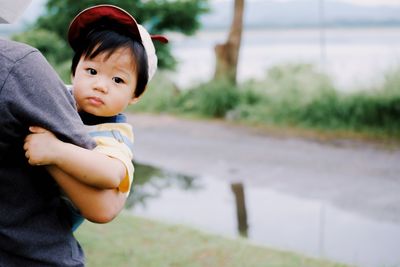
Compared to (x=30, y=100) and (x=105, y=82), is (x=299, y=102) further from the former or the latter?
(x=30, y=100)

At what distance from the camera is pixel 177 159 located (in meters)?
6.99

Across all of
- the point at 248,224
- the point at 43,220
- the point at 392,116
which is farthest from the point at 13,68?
the point at 392,116

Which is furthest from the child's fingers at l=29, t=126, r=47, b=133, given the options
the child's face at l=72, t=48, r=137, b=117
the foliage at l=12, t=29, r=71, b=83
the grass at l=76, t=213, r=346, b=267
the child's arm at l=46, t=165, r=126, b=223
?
the foliage at l=12, t=29, r=71, b=83

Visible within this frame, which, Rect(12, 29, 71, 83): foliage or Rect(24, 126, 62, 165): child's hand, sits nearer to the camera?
Rect(24, 126, 62, 165): child's hand

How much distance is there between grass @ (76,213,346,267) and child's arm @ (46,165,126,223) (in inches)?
87.4

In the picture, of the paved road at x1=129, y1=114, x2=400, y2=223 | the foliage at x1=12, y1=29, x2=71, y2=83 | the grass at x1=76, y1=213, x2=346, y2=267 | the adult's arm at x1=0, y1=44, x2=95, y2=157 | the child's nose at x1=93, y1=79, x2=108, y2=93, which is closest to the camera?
the adult's arm at x1=0, y1=44, x2=95, y2=157

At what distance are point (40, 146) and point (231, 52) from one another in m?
9.90

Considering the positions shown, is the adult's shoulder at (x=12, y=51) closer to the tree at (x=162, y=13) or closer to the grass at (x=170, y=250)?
the grass at (x=170, y=250)

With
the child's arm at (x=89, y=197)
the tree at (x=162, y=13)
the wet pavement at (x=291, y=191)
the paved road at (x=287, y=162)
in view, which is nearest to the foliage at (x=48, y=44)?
the tree at (x=162, y=13)

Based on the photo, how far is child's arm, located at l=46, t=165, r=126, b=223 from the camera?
1.20 metres

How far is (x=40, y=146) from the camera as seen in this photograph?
109 centimetres

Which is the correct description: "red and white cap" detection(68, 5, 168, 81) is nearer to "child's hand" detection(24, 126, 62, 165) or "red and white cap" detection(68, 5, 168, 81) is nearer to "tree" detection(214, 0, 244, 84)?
"child's hand" detection(24, 126, 62, 165)

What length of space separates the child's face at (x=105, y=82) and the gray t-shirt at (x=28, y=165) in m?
0.32

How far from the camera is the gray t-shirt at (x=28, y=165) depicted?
3.43ft
